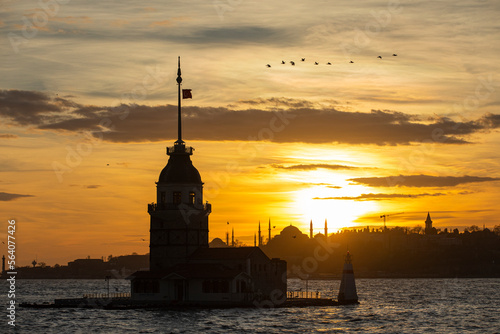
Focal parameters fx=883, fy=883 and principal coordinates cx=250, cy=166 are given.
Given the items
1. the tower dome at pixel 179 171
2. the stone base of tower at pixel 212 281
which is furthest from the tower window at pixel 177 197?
the stone base of tower at pixel 212 281

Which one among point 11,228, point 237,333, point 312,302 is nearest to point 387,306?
point 312,302

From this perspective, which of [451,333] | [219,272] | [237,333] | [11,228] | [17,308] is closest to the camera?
[11,228]

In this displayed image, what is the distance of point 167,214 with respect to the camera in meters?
98.1

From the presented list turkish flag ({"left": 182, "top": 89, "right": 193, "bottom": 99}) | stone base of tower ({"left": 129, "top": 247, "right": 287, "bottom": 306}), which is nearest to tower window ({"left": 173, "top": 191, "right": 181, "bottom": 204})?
stone base of tower ({"left": 129, "top": 247, "right": 287, "bottom": 306})

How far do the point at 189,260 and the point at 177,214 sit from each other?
5.27 m

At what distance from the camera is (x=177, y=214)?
9806 cm

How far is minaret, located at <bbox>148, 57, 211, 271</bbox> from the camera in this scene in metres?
98.4

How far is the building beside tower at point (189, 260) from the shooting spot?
93.3 m

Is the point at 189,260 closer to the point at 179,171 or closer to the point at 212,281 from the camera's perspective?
the point at 212,281

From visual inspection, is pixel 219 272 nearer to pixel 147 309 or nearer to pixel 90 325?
pixel 147 309

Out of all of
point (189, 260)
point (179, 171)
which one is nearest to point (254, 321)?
point (189, 260)

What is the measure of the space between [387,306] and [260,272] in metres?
26.7

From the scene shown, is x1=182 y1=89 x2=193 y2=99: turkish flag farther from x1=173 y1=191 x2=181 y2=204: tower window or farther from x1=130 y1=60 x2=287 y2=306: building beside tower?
x1=173 y1=191 x2=181 y2=204: tower window

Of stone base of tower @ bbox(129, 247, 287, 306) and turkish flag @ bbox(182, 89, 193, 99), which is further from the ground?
turkish flag @ bbox(182, 89, 193, 99)
